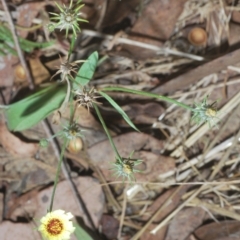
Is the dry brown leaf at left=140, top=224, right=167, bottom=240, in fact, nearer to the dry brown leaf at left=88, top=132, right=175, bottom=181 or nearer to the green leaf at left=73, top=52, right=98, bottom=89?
the dry brown leaf at left=88, top=132, right=175, bottom=181

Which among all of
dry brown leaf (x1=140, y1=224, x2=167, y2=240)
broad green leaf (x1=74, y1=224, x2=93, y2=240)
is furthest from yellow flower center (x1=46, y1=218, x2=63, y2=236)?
dry brown leaf (x1=140, y1=224, x2=167, y2=240)

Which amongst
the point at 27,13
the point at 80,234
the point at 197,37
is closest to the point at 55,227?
the point at 80,234

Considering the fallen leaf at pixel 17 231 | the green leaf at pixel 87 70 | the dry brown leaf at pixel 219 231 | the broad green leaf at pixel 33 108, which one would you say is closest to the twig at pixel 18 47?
the broad green leaf at pixel 33 108

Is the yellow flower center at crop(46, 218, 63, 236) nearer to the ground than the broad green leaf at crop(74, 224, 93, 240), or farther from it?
farther from it

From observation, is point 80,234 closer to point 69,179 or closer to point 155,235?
point 69,179

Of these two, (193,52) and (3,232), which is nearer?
(3,232)

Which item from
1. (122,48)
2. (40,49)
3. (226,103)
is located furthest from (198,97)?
(40,49)

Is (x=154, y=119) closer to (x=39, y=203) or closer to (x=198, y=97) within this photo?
(x=198, y=97)
